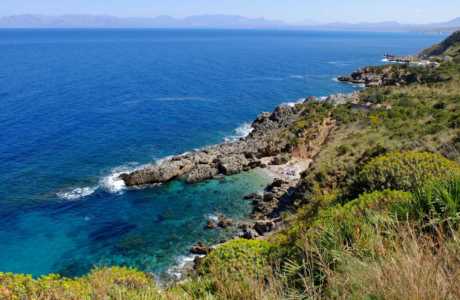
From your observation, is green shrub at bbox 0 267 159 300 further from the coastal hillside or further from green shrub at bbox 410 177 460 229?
green shrub at bbox 410 177 460 229

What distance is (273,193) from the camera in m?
33.5

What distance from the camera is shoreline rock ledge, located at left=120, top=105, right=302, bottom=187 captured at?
1483 inches

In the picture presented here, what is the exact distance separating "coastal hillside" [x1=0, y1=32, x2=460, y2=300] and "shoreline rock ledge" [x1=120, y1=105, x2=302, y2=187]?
12cm

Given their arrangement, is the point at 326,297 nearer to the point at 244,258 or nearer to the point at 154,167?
the point at 244,258

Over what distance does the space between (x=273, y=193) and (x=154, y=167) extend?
12880 mm

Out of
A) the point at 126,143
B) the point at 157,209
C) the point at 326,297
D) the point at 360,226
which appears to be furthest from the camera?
the point at 126,143

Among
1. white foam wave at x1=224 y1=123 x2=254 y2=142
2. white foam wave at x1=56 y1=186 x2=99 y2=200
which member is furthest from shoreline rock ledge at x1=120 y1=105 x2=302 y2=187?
white foam wave at x1=56 y1=186 x2=99 y2=200

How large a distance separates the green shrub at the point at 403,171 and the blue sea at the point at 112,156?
15162 mm

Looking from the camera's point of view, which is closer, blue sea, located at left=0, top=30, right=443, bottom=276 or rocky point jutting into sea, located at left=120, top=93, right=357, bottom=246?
blue sea, located at left=0, top=30, right=443, bottom=276

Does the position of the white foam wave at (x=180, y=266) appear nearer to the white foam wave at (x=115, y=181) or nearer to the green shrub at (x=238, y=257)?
the green shrub at (x=238, y=257)

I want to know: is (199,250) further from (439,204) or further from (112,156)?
(112,156)

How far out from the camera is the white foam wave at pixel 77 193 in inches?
1348

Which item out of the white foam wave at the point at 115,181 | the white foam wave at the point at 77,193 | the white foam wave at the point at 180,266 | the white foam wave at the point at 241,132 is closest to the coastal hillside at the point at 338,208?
the white foam wave at the point at 180,266

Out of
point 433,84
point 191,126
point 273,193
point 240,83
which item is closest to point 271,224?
point 273,193
